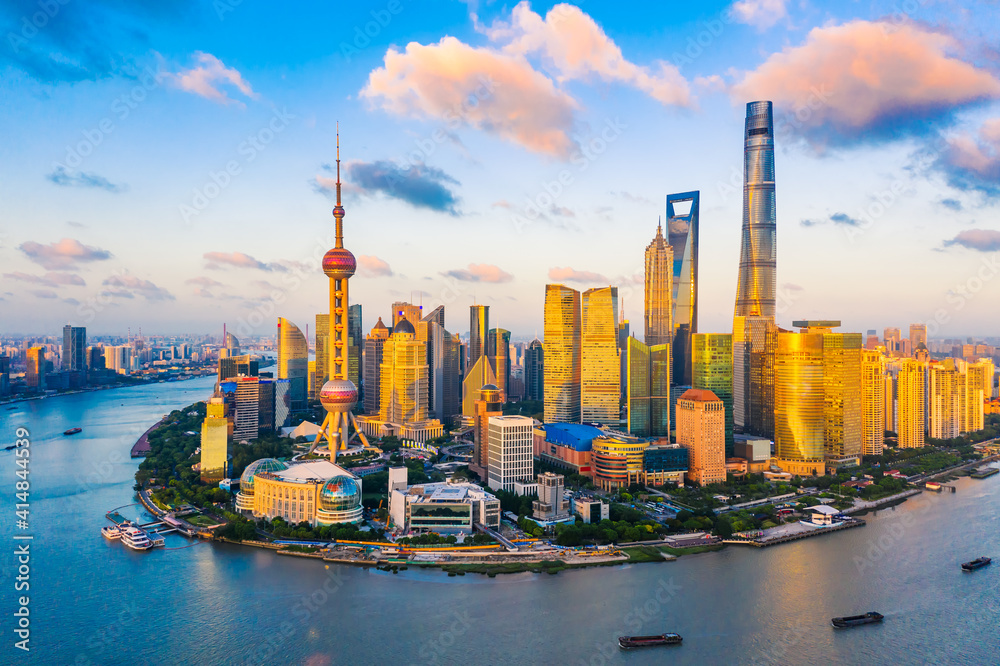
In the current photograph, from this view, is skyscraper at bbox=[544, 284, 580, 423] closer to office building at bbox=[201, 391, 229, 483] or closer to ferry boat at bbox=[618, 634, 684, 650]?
office building at bbox=[201, 391, 229, 483]

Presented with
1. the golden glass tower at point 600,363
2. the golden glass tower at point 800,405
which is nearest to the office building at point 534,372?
→ the golden glass tower at point 600,363

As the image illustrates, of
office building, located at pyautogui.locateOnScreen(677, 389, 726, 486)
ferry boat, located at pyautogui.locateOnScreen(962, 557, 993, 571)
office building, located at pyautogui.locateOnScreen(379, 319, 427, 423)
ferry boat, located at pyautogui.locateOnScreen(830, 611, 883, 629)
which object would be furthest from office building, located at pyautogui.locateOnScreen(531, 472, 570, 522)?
office building, located at pyautogui.locateOnScreen(379, 319, 427, 423)

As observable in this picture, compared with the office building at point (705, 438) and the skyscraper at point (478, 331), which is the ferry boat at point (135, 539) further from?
the skyscraper at point (478, 331)

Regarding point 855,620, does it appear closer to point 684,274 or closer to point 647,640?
point 647,640

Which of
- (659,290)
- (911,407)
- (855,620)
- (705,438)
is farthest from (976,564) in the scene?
(659,290)

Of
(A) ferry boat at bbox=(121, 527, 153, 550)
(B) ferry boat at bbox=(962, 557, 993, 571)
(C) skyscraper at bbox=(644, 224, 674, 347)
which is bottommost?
(B) ferry boat at bbox=(962, 557, 993, 571)
